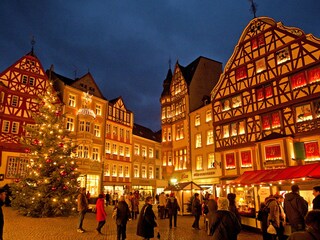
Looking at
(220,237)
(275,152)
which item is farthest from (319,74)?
(220,237)

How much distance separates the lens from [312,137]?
18875mm

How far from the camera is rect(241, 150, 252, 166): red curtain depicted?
920 inches

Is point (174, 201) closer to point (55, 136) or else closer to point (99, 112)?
point (55, 136)

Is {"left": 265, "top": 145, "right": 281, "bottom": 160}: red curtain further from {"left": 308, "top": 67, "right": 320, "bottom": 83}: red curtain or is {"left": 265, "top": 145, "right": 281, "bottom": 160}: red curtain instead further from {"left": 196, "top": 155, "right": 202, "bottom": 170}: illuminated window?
{"left": 196, "top": 155, "right": 202, "bottom": 170}: illuminated window

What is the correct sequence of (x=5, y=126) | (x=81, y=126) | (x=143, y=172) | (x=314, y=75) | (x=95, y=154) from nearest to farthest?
(x=314, y=75)
(x=5, y=126)
(x=81, y=126)
(x=95, y=154)
(x=143, y=172)

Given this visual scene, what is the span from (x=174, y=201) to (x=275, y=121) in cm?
1165

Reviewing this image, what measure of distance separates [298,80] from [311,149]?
17.3 feet

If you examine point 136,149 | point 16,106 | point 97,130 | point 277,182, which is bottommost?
point 277,182

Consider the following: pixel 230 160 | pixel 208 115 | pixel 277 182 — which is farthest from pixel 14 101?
pixel 277 182

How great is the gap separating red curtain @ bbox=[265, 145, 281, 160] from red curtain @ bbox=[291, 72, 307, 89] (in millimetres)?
4854

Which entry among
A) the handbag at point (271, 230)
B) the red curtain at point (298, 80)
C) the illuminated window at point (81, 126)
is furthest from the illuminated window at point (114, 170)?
the handbag at point (271, 230)

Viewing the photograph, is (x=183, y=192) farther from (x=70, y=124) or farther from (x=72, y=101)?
(x=72, y=101)

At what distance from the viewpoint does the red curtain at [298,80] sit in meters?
20.0

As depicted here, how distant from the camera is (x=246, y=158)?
2352cm
